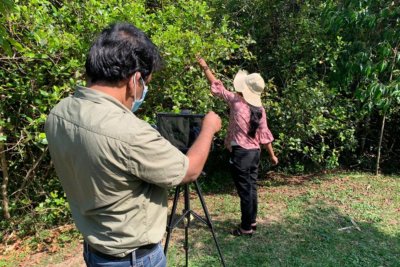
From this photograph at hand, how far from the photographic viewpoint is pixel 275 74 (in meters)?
6.37

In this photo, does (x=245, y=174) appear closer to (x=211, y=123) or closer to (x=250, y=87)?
(x=250, y=87)

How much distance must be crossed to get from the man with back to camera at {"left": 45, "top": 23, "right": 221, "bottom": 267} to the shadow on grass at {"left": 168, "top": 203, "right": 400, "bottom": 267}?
222 centimetres

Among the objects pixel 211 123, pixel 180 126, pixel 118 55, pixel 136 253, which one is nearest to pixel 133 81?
pixel 118 55

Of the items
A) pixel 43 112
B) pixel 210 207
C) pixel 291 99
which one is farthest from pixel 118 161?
pixel 291 99

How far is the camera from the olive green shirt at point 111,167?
56.7 inches

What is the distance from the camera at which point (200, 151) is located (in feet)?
5.56

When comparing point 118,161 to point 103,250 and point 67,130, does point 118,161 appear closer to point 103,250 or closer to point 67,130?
point 67,130

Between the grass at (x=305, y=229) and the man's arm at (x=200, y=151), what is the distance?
7.37 feet

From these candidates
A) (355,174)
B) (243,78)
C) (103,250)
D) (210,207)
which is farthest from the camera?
(355,174)

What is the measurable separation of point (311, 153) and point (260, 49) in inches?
78.2

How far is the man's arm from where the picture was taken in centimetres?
163

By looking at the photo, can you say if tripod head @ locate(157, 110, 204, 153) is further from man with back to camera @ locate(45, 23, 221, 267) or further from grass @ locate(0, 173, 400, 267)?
grass @ locate(0, 173, 400, 267)

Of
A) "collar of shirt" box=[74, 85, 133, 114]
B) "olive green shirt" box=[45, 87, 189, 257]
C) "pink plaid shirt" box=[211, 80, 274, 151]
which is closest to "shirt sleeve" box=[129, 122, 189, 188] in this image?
"olive green shirt" box=[45, 87, 189, 257]

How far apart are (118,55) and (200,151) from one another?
552 millimetres
